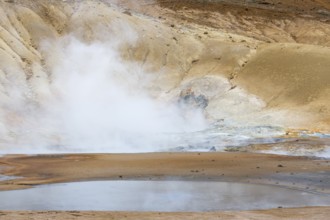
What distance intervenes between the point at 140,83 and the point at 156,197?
33044mm

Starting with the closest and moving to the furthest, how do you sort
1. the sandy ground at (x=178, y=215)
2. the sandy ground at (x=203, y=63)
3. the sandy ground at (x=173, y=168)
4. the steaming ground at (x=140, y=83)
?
1. the sandy ground at (x=178, y=215)
2. the sandy ground at (x=173, y=168)
3. the sandy ground at (x=203, y=63)
4. the steaming ground at (x=140, y=83)

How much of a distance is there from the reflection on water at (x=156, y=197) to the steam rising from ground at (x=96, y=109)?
49.0 feet

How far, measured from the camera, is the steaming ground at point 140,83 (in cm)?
3925

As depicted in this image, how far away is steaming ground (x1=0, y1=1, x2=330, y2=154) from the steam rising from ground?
8 cm

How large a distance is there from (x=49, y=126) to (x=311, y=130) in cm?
1705

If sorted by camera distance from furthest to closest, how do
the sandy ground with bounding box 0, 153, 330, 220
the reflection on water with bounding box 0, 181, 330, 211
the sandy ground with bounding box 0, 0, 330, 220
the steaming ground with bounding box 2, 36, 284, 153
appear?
1. the steaming ground with bounding box 2, 36, 284, 153
2. the sandy ground with bounding box 0, 0, 330, 220
3. the reflection on water with bounding box 0, 181, 330, 211
4. the sandy ground with bounding box 0, 153, 330, 220

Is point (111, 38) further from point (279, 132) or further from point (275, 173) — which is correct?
point (275, 173)

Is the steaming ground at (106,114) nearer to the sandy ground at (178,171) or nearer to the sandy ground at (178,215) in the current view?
the sandy ground at (178,171)

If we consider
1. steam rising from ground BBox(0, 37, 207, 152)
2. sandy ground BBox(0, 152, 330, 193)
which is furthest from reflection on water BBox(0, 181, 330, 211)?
steam rising from ground BBox(0, 37, 207, 152)

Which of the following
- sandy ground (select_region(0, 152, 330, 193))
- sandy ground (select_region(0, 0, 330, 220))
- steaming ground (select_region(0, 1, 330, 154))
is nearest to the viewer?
sandy ground (select_region(0, 152, 330, 193))

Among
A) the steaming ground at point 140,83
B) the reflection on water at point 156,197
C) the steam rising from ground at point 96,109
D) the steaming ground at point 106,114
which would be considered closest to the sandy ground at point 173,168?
the reflection on water at point 156,197

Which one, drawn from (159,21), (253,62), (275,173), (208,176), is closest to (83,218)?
(208,176)

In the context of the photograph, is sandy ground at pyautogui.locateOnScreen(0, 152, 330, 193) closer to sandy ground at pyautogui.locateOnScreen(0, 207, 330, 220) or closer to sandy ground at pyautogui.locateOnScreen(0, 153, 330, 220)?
sandy ground at pyautogui.locateOnScreen(0, 153, 330, 220)

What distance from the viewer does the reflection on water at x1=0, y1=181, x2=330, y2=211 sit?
1756 cm
